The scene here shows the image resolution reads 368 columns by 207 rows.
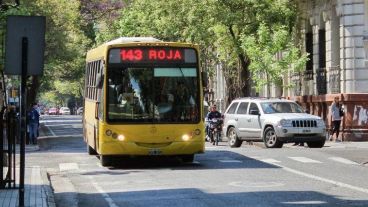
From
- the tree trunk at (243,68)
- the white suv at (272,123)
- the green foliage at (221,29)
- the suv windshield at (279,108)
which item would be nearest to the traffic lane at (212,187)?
the white suv at (272,123)

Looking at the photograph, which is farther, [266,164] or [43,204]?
[266,164]

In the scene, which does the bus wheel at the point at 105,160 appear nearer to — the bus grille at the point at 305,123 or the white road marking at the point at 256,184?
the white road marking at the point at 256,184

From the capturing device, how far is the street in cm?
1345

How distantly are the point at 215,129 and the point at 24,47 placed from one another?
78.3 feet

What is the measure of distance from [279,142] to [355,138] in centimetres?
722

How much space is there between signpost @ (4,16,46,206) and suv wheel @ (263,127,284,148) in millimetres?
17566

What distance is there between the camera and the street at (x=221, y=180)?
1345 cm

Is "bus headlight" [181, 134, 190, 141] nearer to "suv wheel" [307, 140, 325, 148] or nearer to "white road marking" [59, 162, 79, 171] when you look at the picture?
"white road marking" [59, 162, 79, 171]

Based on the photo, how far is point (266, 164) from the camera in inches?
811

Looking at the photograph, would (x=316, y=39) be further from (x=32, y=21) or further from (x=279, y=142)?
(x=32, y=21)

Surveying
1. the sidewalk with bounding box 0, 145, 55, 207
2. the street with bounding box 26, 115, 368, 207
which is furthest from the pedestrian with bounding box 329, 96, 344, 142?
the sidewalk with bounding box 0, 145, 55, 207

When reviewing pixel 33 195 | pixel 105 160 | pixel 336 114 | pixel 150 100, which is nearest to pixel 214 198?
pixel 33 195

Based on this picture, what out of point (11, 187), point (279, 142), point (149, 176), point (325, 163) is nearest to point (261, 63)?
point (279, 142)

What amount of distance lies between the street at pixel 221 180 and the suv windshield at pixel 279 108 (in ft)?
14.7
